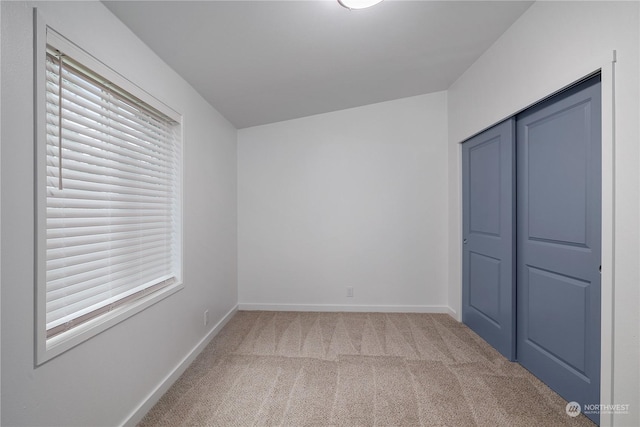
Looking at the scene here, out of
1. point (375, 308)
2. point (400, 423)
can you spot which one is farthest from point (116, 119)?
point (375, 308)

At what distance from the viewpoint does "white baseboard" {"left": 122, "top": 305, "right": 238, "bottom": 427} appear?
5.66 feet

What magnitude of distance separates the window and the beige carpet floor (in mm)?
807

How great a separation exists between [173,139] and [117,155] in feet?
2.07

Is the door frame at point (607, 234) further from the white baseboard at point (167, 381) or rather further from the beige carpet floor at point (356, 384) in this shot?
the white baseboard at point (167, 381)

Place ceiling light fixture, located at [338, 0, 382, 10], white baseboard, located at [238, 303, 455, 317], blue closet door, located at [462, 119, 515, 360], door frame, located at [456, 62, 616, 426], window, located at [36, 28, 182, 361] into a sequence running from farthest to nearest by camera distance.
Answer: white baseboard, located at [238, 303, 455, 317] → blue closet door, located at [462, 119, 515, 360] → ceiling light fixture, located at [338, 0, 382, 10] → door frame, located at [456, 62, 616, 426] → window, located at [36, 28, 182, 361]

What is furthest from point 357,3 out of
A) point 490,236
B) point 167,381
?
point 167,381

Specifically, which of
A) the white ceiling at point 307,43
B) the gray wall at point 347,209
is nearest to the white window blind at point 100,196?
the white ceiling at point 307,43

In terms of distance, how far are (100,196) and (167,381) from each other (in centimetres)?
136

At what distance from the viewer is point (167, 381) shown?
2053 millimetres

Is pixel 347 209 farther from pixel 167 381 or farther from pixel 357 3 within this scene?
pixel 167 381

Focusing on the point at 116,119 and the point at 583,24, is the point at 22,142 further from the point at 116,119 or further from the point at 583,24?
the point at 583,24

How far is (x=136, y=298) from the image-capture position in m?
1.83

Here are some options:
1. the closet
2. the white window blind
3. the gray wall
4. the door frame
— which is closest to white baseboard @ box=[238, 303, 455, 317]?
the gray wall

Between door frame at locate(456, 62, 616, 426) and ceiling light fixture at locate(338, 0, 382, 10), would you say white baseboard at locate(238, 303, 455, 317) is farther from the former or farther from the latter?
ceiling light fixture at locate(338, 0, 382, 10)
